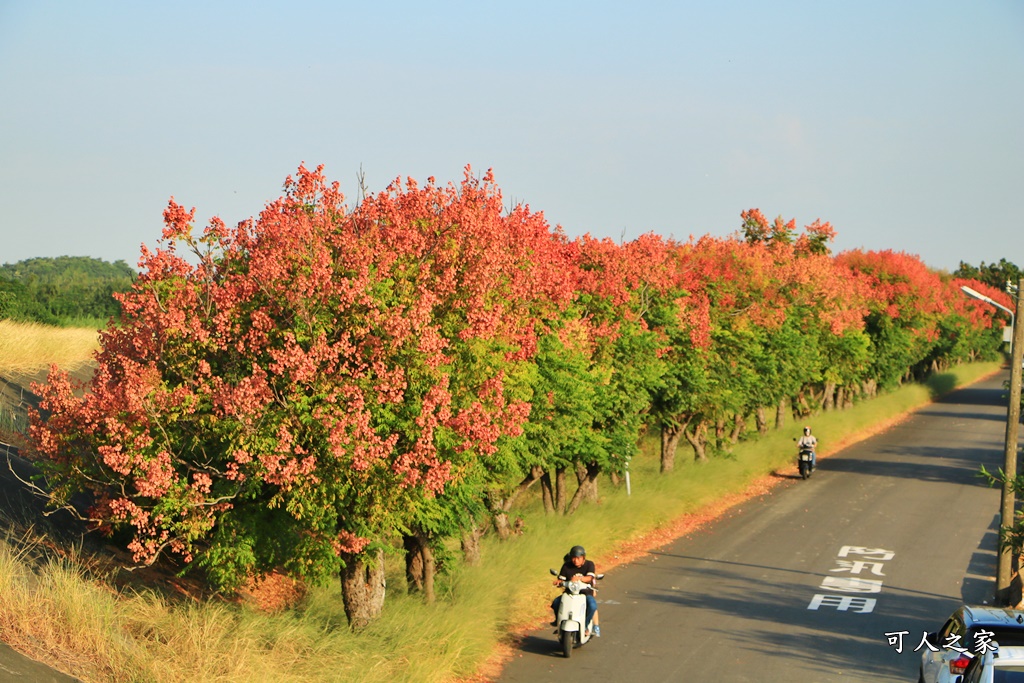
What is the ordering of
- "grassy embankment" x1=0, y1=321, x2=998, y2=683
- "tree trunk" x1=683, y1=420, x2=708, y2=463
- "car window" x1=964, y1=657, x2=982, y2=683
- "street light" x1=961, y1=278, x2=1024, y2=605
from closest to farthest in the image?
Result: 1. "car window" x1=964, y1=657, x2=982, y2=683
2. "grassy embankment" x1=0, y1=321, x2=998, y2=683
3. "street light" x1=961, y1=278, x2=1024, y2=605
4. "tree trunk" x1=683, y1=420, x2=708, y2=463

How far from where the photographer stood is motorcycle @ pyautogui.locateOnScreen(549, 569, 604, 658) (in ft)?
52.6

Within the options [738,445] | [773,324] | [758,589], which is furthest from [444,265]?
[738,445]

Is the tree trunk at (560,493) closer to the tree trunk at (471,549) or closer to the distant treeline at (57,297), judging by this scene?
the tree trunk at (471,549)

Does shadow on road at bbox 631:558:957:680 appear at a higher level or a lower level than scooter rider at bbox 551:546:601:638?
lower

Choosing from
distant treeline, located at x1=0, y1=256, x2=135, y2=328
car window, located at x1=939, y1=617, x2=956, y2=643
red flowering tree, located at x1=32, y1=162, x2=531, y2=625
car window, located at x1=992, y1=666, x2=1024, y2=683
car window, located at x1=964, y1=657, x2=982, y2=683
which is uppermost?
distant treeline, located at x1=0, y1=256, x2=135, y2=328

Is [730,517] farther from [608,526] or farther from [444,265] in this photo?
[444,265]

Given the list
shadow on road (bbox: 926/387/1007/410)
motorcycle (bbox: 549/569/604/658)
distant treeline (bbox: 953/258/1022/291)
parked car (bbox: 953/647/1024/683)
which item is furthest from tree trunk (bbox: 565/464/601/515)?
distant treeline (bbox: 953/258/1022/291)

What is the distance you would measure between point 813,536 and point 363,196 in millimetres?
17055

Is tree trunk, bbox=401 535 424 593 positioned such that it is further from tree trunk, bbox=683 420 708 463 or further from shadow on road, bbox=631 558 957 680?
tree trunk, bbox=683 420 708 463

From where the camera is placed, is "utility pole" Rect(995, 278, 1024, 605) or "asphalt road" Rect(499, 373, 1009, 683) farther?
"utility pole" Rect(995, 278, 1024, 605)

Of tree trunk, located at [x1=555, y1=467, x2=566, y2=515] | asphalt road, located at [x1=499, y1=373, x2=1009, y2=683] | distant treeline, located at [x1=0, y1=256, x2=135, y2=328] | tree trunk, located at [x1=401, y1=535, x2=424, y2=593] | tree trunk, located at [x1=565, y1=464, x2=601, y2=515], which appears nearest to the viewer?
asphalt road, located at [x1=499, y1=373, x2=1009, y2=683]

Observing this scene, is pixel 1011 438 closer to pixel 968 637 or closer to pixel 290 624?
pixel 968 637

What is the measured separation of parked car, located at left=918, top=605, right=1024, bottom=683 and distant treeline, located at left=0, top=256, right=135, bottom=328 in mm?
9860

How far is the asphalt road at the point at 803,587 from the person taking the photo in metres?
16.0
